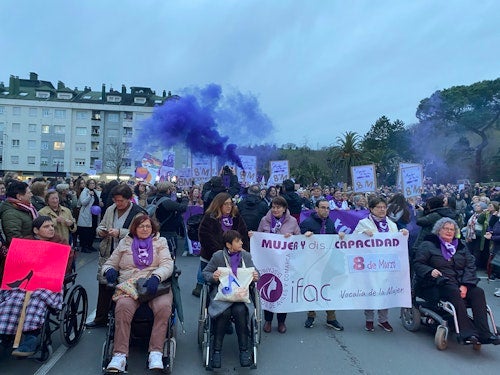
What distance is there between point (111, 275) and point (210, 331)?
120 centimetres

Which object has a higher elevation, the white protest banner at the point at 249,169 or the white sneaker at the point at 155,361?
the white protest banner at the point at 249,169

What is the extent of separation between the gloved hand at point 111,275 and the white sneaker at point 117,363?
2.68 feet

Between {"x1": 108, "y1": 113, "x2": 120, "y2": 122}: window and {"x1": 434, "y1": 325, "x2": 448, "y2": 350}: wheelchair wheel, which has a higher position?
{"x1": 108, "y1": 113, "x2": 120, "y2": 122}: window

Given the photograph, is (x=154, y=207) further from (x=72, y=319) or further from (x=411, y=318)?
(x=411, y=318)

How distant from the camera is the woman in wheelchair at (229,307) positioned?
4359mm

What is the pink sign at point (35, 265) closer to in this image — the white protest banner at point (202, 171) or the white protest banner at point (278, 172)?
the white protest banner at point (278, 172)

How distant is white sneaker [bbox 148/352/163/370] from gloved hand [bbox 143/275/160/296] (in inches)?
23.6

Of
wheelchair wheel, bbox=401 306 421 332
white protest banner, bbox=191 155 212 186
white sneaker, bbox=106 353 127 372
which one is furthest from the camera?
white protest banner, bbox=191 155 212 186

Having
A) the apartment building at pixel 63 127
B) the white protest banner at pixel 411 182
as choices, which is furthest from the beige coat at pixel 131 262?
the apartment building at pixel 63 127

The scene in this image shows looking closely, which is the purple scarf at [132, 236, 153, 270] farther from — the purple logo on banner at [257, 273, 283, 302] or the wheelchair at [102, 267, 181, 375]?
the purple logo on banner at [257, 273, 283, 302]

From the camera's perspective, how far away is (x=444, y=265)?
17.6 ft

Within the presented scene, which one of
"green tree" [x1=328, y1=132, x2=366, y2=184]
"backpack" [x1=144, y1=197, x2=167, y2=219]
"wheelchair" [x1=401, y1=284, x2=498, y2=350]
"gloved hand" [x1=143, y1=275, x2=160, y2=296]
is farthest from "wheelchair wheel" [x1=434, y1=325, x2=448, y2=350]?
"green tree" [x1=328, y1=132, x2=366, y2=184]

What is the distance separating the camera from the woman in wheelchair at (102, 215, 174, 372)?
4.09 metres

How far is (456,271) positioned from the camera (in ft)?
17.7
